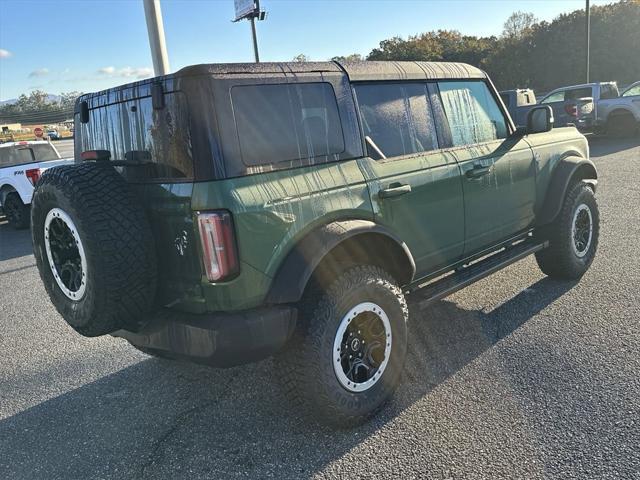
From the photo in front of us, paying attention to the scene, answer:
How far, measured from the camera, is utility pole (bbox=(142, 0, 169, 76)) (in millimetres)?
9312

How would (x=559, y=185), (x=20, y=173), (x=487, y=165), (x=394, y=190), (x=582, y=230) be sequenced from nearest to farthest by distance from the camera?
1. (x=394, y=190)
2. (x=487, y=165)
3. (x=559, y=185)
4. (x=582, y=230)
5. (x=20, y=173)

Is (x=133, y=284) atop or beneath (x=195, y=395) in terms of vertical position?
atop

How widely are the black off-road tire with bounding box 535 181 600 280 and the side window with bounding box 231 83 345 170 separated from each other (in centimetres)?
251

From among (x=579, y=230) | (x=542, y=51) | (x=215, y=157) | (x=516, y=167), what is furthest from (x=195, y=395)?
(x=542, y=51)

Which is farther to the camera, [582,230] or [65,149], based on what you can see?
[65,149]

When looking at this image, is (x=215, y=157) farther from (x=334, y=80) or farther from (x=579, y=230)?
(x=579, y=230)

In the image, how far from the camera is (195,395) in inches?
135

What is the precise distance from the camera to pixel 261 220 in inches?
99.7

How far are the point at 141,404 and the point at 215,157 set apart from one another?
5.85 ft

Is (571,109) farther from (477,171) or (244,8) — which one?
(477,171)

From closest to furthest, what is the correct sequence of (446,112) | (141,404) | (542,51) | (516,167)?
(141,404), (446,112), (516,167), (542,51)

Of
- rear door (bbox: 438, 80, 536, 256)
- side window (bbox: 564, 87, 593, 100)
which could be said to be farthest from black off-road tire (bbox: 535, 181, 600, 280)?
side window (bbox: 564, 87, 593, 100)

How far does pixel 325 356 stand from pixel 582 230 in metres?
3.30

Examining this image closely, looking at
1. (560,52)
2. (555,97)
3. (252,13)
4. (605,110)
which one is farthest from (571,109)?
(560,52)
